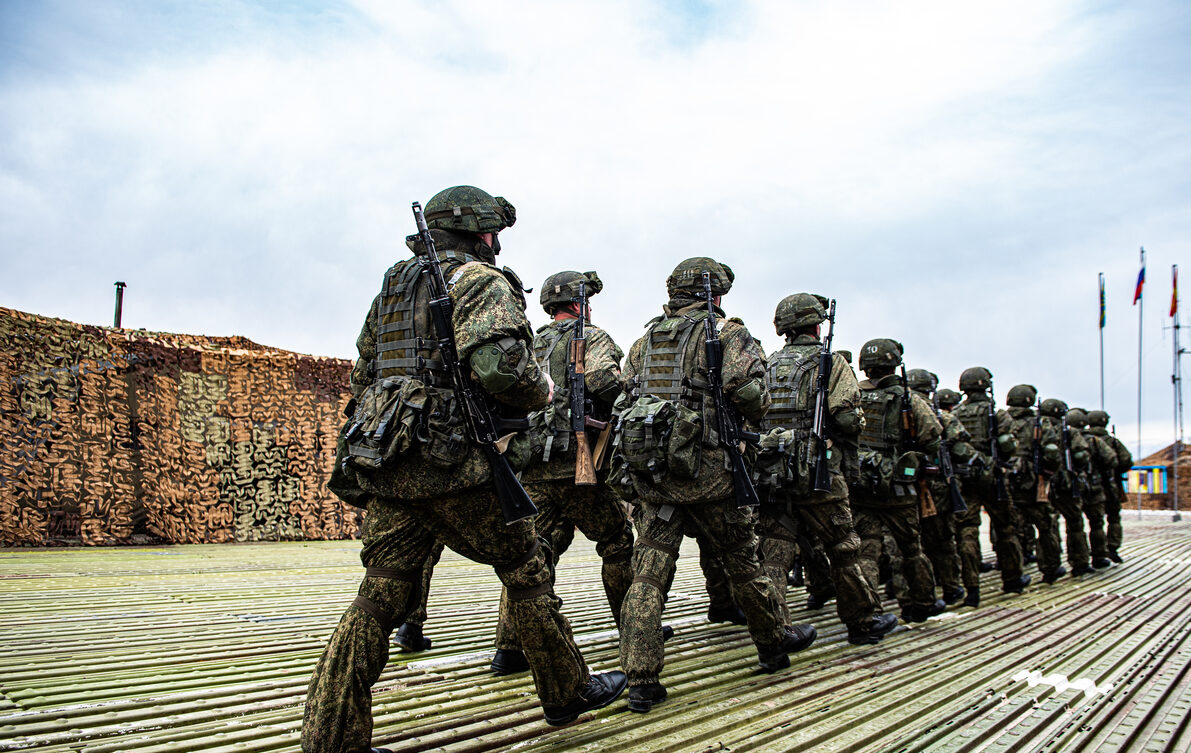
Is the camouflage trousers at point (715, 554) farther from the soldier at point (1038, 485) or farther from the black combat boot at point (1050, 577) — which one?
the black combat boot at point (1050, 577)

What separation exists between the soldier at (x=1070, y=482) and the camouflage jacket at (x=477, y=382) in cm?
854

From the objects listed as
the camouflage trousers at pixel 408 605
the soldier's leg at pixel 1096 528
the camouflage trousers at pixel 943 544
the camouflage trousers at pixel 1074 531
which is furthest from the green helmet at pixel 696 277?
the soldier's leg at pixel 1096 528

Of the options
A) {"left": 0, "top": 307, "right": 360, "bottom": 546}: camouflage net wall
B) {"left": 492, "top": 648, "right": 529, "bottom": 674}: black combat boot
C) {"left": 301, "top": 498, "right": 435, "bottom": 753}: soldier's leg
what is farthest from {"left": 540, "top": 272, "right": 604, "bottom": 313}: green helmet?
{"left": 0, "top": 307, "right": 360, "bottom": 546}: camouflage net wall

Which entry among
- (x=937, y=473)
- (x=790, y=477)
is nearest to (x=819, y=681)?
(x=790, y=477)

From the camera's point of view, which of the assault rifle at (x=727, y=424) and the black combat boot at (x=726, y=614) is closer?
the assault rifle at (x=727, y=424)

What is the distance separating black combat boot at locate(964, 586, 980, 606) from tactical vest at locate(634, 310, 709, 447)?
433cm

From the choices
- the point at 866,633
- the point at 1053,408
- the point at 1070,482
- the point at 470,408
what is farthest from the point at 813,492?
the point at 1053,408

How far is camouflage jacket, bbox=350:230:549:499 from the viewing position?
327cm

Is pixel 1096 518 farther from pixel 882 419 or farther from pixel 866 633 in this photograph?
pixel 866 633

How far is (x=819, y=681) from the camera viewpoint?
4.71 m

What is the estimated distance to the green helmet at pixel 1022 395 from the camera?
10.4 metres

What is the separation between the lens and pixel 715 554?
4953 millimetres

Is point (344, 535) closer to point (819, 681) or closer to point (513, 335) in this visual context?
point (819, 681)

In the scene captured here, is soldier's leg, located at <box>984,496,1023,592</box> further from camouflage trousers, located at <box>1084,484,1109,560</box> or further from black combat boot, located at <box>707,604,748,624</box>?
black combat boot, located at <box>707,604,748,624</box>
